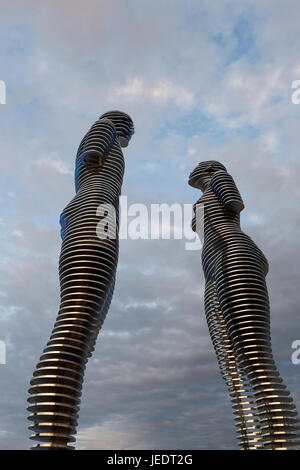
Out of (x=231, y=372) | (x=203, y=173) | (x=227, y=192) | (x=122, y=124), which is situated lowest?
(x=231, y=372)

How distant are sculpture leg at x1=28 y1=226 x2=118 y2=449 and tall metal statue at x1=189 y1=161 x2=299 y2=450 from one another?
12663 mm

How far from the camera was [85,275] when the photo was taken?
30125 millimetres

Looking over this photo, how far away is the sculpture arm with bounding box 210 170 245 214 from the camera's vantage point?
43.7m

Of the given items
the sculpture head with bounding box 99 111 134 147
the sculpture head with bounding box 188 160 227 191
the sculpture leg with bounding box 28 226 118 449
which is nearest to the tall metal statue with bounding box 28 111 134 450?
the sculpture leg with bounding box 28 226 118 449

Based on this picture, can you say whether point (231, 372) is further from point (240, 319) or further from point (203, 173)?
point (203, 173)

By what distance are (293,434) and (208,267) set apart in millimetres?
18332

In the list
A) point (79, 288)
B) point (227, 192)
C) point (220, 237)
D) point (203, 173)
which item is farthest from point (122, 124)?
point (79, 288)

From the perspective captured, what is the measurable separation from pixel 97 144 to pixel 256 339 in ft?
82.5

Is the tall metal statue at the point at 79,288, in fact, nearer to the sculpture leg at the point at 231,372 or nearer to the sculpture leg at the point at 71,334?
the sculpture leg at the point at 71,334

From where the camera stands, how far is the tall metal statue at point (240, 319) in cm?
3039

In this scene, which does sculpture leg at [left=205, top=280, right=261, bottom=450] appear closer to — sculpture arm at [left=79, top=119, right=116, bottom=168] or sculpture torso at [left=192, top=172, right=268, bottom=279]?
sculpture torso at [left=192, top=172, right=268, bottom=279]

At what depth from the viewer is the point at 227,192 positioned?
4434cm
